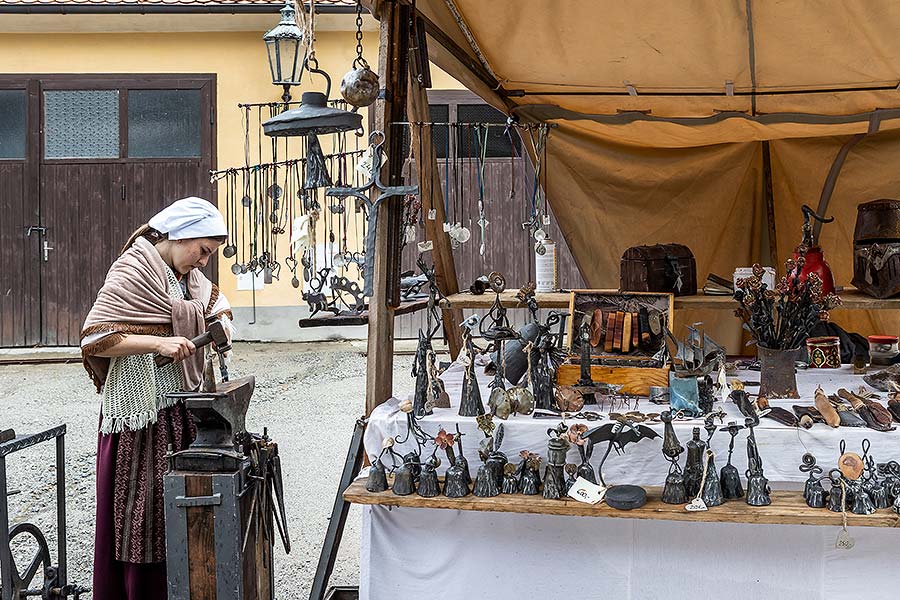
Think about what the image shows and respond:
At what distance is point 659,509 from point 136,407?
165 cm

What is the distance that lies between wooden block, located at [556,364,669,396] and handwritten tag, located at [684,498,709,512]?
524 millimetres

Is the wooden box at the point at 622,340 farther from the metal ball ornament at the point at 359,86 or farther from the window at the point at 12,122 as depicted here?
the window at the point at 12,122

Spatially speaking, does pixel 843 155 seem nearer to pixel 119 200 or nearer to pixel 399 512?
pixel 399 512

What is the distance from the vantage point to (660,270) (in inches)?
129

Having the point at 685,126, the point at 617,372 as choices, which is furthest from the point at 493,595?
the point at 685,126

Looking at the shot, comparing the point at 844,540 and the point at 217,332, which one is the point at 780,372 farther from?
the point at 217,332

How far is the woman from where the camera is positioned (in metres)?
2.61

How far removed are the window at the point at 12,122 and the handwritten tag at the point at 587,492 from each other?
8.68 metres

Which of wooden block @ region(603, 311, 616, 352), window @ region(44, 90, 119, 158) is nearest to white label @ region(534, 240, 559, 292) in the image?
wooden block @ region(603, 311, 616, 352)

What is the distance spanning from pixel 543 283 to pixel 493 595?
57.3 inches

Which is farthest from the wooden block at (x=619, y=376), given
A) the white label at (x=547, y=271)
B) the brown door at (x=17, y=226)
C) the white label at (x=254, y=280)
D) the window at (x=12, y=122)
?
the window at (x=12, y=122)

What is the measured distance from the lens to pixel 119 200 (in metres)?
9.13

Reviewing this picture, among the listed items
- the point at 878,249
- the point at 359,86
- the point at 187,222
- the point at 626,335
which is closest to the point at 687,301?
the point at 626,335

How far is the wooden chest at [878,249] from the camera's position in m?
3.08
